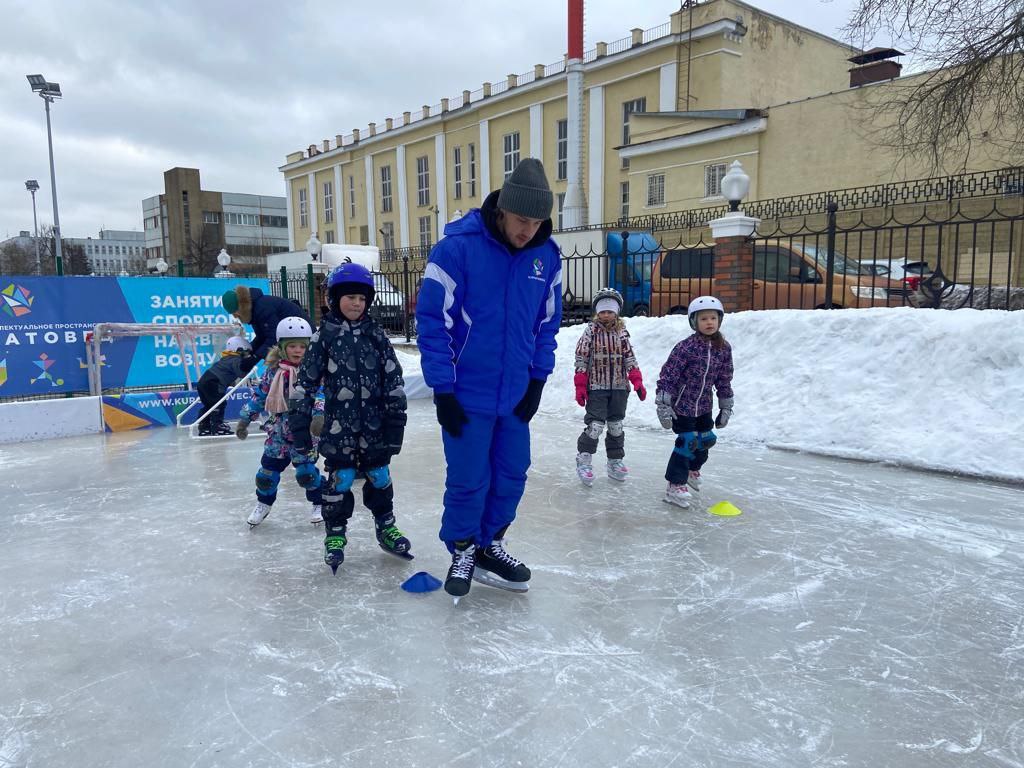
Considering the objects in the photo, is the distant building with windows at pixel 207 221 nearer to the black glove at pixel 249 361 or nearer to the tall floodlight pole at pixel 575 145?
the tall floodlight pole at pixel 575 145

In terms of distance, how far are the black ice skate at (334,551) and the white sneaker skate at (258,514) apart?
3.18 feet

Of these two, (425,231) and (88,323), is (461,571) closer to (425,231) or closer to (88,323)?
(88,323)

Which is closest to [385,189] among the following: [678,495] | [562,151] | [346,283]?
[562,151]

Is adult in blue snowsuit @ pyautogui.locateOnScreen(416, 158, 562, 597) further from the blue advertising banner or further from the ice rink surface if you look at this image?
the blue advertising banner

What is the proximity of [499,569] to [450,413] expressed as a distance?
0.87 metres

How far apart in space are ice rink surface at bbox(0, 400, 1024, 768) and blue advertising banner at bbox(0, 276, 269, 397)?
401cm

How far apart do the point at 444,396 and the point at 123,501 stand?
330cm

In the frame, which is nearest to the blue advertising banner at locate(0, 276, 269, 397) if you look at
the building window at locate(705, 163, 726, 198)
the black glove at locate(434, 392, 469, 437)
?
the black glove at locate(434, 392, 469, 437)

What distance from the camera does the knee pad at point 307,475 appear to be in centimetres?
A: 387

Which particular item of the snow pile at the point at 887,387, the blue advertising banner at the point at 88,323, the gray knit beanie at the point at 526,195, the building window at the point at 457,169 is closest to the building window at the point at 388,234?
the building window at the point at 457,169

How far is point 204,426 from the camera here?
25.2 feet

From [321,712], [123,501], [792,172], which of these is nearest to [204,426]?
[123,501]

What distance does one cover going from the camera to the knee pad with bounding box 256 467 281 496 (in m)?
4.30

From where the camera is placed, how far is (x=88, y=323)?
8.36 meters
